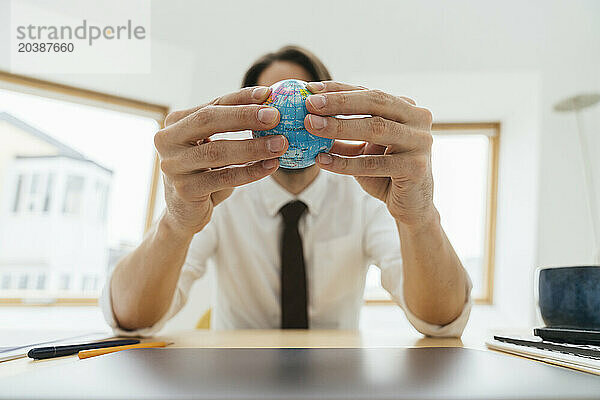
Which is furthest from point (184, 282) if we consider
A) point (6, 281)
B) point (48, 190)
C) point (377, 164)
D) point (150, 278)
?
point (6, 281)

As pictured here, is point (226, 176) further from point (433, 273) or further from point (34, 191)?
point (34, 191)

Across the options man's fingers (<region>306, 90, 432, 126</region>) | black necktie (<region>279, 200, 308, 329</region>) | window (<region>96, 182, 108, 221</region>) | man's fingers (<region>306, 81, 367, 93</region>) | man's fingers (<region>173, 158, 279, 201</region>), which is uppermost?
man's fingers (<region>306, 81, 367, 93</region>)

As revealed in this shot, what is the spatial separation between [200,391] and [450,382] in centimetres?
22

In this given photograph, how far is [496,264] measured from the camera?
3580 millimetres

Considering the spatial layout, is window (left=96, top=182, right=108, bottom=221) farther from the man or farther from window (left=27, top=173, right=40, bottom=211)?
the man

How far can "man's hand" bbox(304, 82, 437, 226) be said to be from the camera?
2.27 ft

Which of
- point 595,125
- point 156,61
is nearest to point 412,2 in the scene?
point 595,125

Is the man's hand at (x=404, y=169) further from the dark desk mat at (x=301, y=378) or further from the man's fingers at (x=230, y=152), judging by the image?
the dark desk mat at (x=301, y=378)

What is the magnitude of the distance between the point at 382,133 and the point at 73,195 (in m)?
2.99

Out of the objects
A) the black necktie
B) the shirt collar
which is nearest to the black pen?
the black necktie

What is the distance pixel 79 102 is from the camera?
311cm

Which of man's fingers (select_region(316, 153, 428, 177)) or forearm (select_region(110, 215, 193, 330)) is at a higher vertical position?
man's fingers (select_region(316, 153, 428, 177))

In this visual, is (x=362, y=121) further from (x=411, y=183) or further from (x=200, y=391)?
(x=200, y=391)

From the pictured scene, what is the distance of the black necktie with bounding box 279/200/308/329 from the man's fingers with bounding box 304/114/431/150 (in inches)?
25.5
